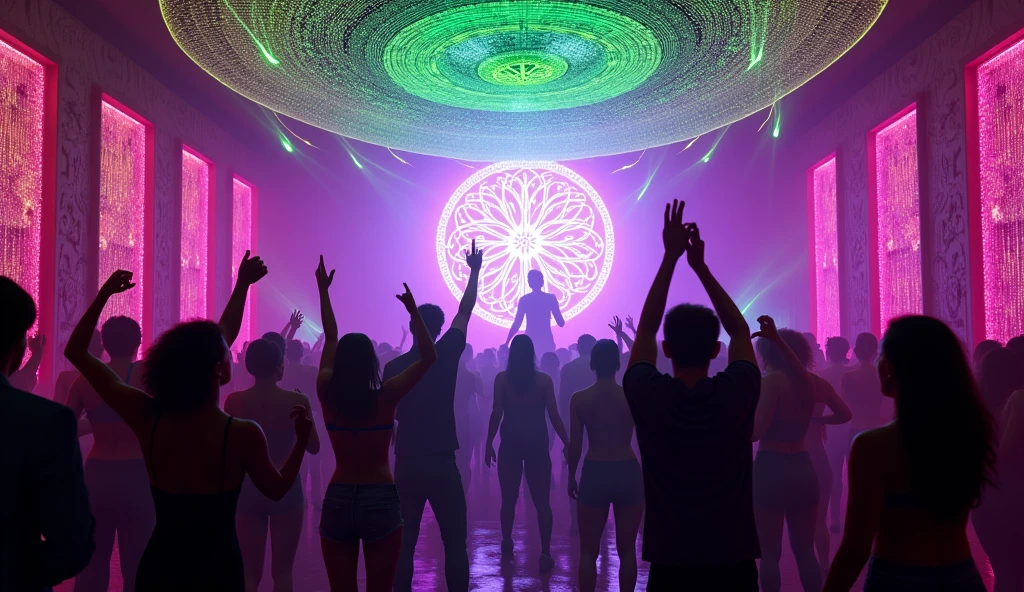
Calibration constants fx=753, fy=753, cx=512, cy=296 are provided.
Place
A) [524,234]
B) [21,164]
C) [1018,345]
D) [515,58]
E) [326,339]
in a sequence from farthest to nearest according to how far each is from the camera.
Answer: [524,234], [21,164], [515,58], [1018,345], [326,339]

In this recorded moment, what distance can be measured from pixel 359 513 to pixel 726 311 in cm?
182

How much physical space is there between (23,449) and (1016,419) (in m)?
4.21

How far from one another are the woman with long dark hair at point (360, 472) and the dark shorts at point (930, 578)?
2.02 meters

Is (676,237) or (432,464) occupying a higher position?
(676,237)

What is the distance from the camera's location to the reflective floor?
5273 millimetres

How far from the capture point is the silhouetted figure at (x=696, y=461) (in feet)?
7.55

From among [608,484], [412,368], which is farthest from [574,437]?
[412,368]

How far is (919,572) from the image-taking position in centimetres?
210

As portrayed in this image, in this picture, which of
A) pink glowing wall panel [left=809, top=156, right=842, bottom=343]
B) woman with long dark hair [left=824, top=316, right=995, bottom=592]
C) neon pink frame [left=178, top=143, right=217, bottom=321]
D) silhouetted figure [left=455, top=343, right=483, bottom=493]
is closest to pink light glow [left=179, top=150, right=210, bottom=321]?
neon pink frame [left=178, top=143, right=217, bottom=321]

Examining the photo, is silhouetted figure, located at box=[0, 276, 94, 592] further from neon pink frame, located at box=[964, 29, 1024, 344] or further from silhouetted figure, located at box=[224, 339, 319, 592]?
neon pink frame, located at box=[964, 29, 1024, 344]

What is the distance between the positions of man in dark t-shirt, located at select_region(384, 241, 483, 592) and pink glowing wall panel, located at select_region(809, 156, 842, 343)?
9832 mm

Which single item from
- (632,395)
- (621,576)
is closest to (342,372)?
(632,395)

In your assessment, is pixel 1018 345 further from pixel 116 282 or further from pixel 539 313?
pixel 539 313

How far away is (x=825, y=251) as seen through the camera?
1354 centimetres
